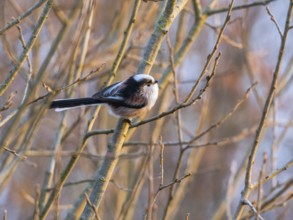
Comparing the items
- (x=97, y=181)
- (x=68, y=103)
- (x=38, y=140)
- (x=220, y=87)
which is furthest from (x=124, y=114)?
(x=220, y=87)

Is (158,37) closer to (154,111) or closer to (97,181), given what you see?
(97,181)

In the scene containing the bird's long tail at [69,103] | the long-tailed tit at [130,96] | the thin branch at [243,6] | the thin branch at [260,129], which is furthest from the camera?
the thin branch at [243,6]

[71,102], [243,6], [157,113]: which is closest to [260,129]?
[71,102]

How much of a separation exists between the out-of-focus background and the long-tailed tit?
16 centimetres

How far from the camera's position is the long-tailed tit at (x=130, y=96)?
3311mm

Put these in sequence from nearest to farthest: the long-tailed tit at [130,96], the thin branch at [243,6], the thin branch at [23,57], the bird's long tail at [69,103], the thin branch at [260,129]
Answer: the thin branch at [23,57] → the thin branch at [260,129] → the bird's long tail at [69,103] → the long-tailed tit at [130,96] → the thin branch at [243,6]

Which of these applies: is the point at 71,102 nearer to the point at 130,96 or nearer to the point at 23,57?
the point at 130,96

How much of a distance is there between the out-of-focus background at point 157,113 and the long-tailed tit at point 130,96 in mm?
164

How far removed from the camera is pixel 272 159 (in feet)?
12.1

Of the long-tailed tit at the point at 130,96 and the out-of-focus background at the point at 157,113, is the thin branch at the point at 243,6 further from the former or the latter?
the long-tailed tit at the point at 130,96

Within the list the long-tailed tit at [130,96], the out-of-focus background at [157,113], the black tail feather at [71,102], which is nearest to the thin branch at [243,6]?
the out-of-focus background at [157,113]

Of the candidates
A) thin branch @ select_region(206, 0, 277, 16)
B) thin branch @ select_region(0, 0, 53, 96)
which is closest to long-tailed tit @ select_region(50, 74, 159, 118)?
thin branch @ select_region(206, 0, 277, 16)

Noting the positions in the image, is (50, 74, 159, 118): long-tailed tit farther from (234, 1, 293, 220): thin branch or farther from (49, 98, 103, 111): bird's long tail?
(234, 1, 293, 220): thin branch

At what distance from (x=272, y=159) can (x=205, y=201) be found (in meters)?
6.79
